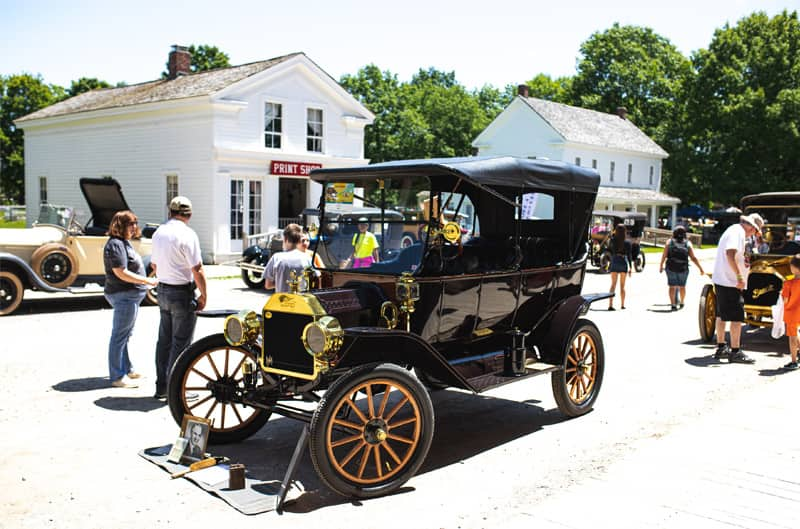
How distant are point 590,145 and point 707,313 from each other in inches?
1374

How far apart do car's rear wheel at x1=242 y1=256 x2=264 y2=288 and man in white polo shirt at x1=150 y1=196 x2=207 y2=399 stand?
10.2 m

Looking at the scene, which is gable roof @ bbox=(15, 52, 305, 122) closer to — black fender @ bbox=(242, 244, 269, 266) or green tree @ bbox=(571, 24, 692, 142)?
black fender @ bbox=(242, 244, 269, 266)

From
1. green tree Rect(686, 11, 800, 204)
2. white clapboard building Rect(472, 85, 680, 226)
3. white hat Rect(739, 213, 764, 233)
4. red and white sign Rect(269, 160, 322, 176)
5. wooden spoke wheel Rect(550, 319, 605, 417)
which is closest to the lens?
wooden spoke wheel Rect(550, 319, 605, 417)

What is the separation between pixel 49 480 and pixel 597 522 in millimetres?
3678

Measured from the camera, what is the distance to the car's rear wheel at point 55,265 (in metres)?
12.8

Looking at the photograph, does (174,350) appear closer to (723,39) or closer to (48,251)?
(48,251)

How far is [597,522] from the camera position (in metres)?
4.45

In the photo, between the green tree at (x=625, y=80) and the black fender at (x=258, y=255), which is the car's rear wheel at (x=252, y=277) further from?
the green tree at (x=625, y=80)

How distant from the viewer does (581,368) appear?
23.3 ft

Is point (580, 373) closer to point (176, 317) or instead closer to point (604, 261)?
point (176, 317)

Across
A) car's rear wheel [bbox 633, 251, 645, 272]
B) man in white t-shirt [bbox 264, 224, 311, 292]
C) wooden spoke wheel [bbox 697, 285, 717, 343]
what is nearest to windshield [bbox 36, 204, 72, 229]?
man in white t-shirt [bbox 264, 224, 311, 292]

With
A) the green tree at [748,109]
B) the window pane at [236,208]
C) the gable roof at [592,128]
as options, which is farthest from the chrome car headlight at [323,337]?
the green tree at [748,109]

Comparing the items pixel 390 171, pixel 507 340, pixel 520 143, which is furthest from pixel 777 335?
pixel 520 143

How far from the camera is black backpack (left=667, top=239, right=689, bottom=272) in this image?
14789 millimetres
